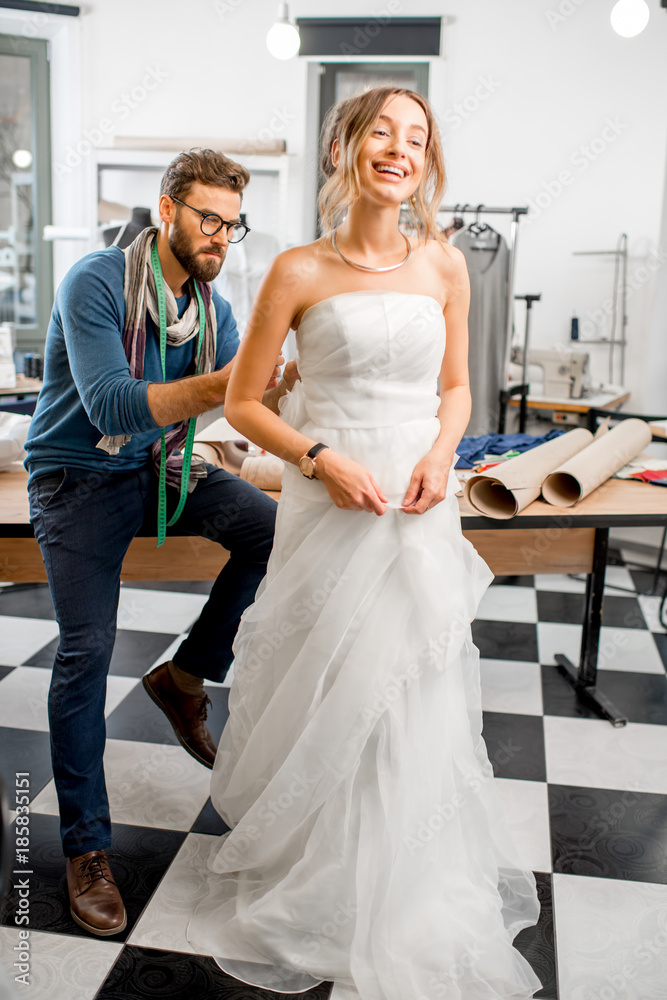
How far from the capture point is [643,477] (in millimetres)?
2764

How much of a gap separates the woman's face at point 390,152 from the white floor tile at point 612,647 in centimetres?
200

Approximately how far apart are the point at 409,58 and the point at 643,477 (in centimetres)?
356

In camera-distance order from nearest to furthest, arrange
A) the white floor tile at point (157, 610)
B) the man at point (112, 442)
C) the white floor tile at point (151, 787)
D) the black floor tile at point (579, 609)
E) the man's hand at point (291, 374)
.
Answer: the man at point (112, 442), the man's hand at point (291, 374), the white floor tile at point (151, 787), the white floor tile at point (157, 610), the black floor tile at point (579, 609)

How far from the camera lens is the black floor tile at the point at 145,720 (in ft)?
8.11

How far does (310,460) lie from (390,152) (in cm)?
57

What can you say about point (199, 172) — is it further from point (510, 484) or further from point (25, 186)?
point (25, 186)

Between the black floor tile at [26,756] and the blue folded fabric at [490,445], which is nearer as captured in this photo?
the black floor tile at [26,756]

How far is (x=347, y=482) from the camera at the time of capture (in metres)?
1.54

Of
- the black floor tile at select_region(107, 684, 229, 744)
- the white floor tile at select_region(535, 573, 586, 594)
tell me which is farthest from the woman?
the white floor tile at select_region(535, 573, 586, 594)

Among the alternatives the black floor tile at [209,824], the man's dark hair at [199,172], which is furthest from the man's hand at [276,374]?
the black floor tile at [209,824]

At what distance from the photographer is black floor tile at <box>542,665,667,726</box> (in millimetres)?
2662

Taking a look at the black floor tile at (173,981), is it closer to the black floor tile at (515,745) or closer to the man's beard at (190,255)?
the black floor tile at (515,745)

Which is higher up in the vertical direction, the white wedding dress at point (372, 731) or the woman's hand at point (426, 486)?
the woman's hand at point (426, 486)

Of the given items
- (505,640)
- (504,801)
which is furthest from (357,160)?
(505,640)
